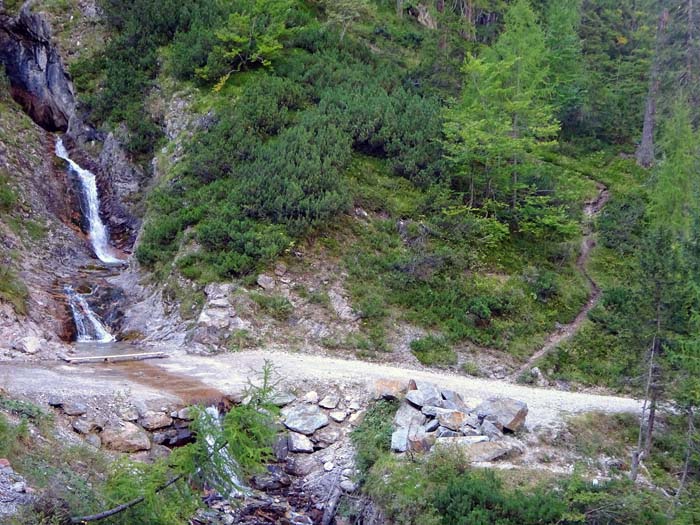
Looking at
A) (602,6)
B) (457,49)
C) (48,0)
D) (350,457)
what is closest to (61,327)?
(350,457)

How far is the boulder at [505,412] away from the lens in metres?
14.0

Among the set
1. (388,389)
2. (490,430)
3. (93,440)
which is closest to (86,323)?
(93,440)

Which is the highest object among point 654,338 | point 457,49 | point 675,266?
point 457,49

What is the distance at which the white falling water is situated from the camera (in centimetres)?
2522

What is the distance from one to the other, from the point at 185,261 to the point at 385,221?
7.19 m

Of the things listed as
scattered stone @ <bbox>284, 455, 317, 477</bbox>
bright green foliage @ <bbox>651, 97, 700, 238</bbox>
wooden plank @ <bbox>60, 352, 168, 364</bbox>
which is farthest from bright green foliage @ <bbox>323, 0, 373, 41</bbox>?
scattered stone @ <bbox>284, 455, 317, 477</bbox>

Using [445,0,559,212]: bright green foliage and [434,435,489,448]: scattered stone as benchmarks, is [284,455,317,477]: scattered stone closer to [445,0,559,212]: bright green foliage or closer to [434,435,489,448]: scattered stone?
[434,435,489,448]: scattered stone

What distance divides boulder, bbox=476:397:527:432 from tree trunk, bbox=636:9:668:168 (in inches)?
888

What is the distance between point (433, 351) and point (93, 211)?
15.5 metres

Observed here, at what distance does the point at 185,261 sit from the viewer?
21203mm

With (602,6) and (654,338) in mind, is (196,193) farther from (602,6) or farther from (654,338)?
(602,6)

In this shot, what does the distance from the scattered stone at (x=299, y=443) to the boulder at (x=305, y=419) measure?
8.4 inches

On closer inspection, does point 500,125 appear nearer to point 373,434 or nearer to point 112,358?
point 373,434

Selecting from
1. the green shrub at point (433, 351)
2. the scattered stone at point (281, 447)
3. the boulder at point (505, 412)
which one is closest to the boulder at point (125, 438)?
the scattered stone at point (281, 447)
